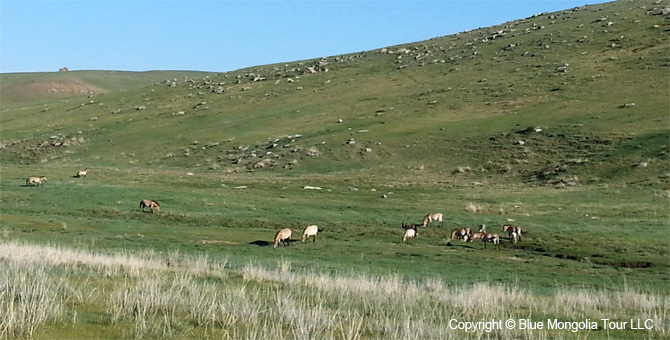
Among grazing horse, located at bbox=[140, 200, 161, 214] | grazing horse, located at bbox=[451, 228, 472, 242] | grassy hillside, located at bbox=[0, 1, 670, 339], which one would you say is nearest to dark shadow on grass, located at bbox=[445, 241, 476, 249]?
grassy hillside, located at bbox=[0, 1, 670, 339]

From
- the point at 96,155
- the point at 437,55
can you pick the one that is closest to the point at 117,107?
the point at 96,155

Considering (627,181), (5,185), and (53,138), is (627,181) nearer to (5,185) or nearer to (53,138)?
(5,185)

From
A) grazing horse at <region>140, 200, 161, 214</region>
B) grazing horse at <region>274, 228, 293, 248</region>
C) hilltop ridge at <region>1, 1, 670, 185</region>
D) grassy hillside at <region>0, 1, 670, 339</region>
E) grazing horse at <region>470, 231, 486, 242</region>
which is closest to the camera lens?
grassy hillside at <region>0, 1, 670, 339</region>

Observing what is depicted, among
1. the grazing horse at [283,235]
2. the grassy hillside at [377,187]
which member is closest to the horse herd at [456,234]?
the grazing horse at [283,235]

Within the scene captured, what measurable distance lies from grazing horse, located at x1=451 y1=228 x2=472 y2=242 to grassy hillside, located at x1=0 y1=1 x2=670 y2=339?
0.51 meters

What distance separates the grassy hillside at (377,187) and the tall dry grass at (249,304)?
91 millimetres

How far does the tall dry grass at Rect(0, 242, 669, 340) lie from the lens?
1053 centimetres

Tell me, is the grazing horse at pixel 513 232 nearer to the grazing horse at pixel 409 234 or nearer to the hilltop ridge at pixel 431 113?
the grazing horse at pixel 409 234

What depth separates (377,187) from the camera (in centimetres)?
4841

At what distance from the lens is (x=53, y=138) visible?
8956cm

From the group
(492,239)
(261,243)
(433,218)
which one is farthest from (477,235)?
(261,243)

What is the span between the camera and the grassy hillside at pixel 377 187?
13922 mm

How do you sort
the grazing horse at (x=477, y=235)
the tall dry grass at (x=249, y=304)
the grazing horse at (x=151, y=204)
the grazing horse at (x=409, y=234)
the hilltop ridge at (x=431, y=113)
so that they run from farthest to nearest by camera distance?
the hilltop ridge at (x=431, y=113), the grazing horse at (x=151, y=204), the grazing horse at (x=409, y=234), the grazing horse at (x=477, y=235), the tall dry grass at (x=249, y=304)

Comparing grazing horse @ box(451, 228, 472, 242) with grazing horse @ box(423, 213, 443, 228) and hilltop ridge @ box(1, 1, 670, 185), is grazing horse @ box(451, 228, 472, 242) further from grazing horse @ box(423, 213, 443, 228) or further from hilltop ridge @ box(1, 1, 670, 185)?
hilltop ridge @ box(1, 1, 670, 185)
